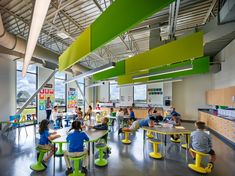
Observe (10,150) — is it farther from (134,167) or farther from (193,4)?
(193,4)

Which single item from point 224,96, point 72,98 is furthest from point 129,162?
point 72,98

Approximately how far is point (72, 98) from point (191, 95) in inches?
373

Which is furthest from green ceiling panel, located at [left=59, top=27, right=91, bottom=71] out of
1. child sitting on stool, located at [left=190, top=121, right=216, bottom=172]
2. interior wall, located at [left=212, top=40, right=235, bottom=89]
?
interior wall, located at [left=212, top=40, right=235, bottom=89]

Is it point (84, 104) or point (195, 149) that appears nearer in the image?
point (195, 149)

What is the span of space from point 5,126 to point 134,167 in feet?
21.1

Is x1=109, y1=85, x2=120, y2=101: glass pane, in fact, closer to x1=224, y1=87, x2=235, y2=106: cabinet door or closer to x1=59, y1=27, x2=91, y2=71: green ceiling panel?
x1=224, y1=87, x2=235, y2=106: cabinet door

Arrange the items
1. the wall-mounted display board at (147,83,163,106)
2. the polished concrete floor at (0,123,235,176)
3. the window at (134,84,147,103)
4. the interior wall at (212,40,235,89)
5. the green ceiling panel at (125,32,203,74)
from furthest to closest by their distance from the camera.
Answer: the window at (134,84,147,103) < the wall-mounted display board at (147,83,163,106) < the interior wall at (212,40,235,89) < the polished concrete floor at (0,123,235,176) < the green ceiling panel at (125,32,203,74)

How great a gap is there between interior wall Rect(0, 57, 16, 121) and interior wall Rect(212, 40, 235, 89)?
10573 mm

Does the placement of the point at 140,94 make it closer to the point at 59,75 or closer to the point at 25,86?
the point at 59,75

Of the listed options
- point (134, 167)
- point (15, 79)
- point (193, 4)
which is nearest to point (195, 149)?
point (134, 167)

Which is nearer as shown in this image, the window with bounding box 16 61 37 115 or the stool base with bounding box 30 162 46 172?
the stool base with bounding box 30 162 46 172

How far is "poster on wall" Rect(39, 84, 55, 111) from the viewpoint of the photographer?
9.88 metres

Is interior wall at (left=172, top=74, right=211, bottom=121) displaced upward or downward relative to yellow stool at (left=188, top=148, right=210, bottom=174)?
upward

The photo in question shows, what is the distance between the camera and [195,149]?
3.52m
